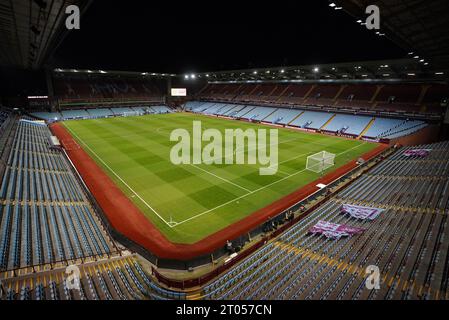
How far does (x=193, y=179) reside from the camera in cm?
2286

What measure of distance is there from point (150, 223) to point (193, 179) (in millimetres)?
7154

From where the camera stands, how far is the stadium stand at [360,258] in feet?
30.5

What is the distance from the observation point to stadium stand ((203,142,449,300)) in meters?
9.29

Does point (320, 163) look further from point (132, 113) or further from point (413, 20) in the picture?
point (132, 113)

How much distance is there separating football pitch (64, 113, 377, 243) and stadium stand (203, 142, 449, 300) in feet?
14.5

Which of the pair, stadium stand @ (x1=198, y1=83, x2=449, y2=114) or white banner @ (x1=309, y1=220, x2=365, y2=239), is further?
stadium stand @ (x1=198, y1=83, x2=449, y2=114)

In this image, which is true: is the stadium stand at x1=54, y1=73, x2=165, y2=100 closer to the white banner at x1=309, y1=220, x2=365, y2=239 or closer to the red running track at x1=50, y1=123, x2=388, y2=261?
the red running track at x1=50, y1=123, x2=388, y2=261

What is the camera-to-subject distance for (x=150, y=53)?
61219 mm

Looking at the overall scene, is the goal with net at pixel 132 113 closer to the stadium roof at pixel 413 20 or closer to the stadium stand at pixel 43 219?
the stadium stand at pixel 43 219

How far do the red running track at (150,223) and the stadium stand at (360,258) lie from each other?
2558 millimetres

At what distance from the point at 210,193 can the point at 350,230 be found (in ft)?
34.0

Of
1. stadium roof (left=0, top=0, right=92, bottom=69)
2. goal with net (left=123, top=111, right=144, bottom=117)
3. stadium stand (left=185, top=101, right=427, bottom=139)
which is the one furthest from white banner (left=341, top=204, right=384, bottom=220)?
goal with net (left=123, top=111, right=144, bottom=117)

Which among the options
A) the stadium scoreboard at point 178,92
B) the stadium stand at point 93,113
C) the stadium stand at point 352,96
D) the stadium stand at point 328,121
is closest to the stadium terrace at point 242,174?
the stadium stand at point 352,96
